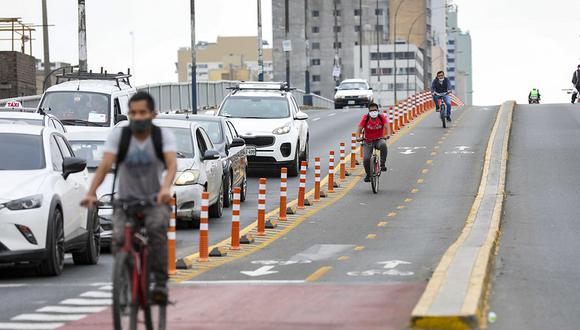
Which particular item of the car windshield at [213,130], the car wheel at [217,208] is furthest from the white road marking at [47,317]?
the car windshield at [213,130]

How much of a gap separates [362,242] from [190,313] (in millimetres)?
8018

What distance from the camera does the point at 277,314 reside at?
12.0 m

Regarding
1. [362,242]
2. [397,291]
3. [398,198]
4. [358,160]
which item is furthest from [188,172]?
[358,160]

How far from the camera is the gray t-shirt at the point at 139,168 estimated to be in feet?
33.0

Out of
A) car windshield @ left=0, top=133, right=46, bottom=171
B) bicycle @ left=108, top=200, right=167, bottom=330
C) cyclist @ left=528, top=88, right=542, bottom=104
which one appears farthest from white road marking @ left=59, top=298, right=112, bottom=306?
cyclist @ left=528, top=88, right=542, bottom=104

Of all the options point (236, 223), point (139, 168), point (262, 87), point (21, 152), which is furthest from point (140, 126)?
point (262, 87)

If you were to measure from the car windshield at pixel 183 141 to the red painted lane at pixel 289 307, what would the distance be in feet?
29.3

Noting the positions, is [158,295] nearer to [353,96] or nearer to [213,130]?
[213,130]

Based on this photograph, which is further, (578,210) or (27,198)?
(578,210)

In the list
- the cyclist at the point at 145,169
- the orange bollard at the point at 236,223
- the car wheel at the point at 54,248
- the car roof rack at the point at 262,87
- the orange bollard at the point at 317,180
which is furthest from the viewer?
the car roof rack at the point at 262,87

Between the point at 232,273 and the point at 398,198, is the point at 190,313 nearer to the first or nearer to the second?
the point at 232,273

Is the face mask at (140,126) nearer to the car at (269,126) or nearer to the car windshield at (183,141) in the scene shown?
the car windshield at (183,141)

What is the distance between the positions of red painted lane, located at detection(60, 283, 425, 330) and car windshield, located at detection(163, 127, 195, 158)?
8.92m

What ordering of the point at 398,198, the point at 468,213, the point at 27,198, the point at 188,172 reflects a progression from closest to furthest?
the point at 27,198, the point at 188,172, the point at 468,213, the point at 398,198
